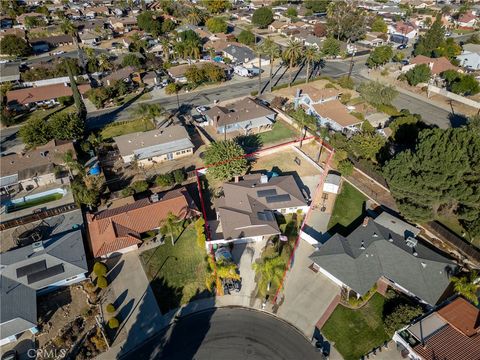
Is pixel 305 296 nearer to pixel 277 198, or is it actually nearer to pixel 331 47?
pixel 277 198

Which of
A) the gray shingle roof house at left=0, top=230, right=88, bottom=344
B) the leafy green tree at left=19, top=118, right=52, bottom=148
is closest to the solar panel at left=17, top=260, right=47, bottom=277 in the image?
the gray shingle roof house at left=0, top=230, right=88, bottom=344

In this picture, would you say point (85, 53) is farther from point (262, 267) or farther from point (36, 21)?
point (262, 267)

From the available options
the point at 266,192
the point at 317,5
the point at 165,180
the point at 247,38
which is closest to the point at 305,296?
the point at 266,192

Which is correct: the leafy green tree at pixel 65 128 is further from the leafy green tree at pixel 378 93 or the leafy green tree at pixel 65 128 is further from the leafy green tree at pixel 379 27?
the leafy green tree at pixel 379 27

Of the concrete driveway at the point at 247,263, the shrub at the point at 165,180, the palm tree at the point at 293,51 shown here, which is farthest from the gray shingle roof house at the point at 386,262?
the palm tree at the point at 293,51

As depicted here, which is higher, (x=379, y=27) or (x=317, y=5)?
(x=317, y=5)
